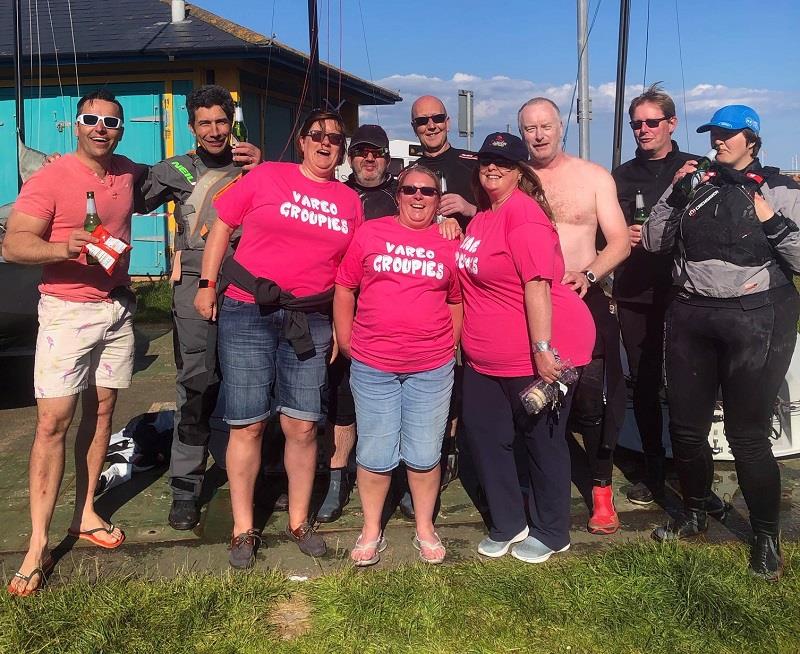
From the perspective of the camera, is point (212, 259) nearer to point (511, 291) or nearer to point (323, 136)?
point (323, 136)

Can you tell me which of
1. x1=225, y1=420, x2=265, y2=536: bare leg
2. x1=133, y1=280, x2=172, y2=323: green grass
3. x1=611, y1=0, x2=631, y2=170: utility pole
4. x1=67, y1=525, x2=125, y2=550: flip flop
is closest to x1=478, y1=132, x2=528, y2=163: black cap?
x1=225, y1=420, x2=265, y2=536: bare leg

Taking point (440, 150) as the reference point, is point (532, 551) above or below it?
below

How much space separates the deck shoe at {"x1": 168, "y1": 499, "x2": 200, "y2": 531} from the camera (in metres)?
3.84

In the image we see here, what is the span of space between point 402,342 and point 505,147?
3.18 ft

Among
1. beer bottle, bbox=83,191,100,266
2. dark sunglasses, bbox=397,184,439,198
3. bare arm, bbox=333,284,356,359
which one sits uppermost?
dark sunglasses, bbox=397,184,439,198

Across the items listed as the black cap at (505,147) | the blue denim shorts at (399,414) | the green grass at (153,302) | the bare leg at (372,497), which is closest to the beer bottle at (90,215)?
the blue denim shorts at (399,414)

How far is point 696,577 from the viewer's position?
316cm

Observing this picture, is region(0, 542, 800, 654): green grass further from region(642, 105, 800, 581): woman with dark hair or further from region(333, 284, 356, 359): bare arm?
region(333, 284, 356, 359): bare arm

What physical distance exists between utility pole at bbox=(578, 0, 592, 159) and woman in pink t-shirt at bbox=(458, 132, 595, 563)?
10.2 meters

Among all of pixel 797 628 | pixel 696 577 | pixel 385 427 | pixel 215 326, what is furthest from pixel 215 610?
pixel 797 628

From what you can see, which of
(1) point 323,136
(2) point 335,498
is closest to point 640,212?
(1) point 323,136

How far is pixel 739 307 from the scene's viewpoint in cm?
328

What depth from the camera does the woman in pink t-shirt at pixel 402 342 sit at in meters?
3.29

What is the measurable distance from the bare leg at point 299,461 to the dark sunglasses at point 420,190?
117 cm
